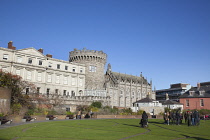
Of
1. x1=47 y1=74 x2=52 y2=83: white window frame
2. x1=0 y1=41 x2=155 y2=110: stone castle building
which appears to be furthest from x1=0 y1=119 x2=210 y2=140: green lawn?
x1=47 y1=74 x2=52 y2=83: white window frame

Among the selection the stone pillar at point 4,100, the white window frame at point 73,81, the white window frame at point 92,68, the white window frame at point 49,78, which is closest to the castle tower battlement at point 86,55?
the white window frame at point 92,68

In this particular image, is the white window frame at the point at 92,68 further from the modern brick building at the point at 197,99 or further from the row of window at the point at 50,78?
the modern brick building at the point at 197,99

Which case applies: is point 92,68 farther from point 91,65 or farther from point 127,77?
point 127,77

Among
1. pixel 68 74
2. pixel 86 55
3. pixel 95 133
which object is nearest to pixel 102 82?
pixel 86 55

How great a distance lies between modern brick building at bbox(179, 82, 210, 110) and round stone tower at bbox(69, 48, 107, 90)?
26.0 meters

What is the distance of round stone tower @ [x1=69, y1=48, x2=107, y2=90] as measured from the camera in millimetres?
64125

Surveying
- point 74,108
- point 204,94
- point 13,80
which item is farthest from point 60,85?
point 204,94

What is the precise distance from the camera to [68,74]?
58.7 meters

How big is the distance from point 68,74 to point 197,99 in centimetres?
3785

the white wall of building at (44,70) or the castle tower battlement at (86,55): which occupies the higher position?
the castle tower battlement at (86,55)

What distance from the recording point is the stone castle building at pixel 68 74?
50.1 m

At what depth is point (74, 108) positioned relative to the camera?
48875 millimetres

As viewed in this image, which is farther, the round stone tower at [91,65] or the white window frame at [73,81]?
the round stone tower at [91,65]

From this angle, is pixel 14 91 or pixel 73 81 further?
pixel 73 81
